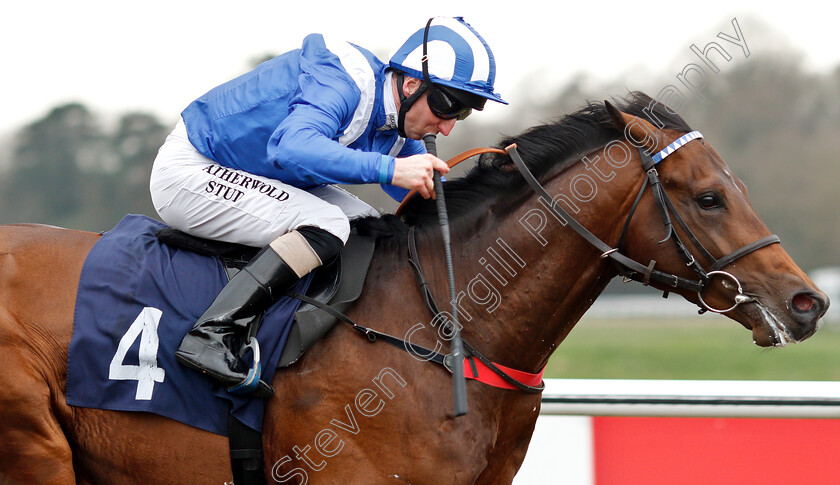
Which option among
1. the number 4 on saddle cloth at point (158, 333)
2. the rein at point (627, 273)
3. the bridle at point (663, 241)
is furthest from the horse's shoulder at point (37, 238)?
the bridle at point (663, 241)

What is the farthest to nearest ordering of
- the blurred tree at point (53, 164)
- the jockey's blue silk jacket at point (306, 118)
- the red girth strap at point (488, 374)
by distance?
the blurred tree at point (53, 164) < the red girth strap at point (488, 374) < the jockey's blue silk jacket at point (306, 118)

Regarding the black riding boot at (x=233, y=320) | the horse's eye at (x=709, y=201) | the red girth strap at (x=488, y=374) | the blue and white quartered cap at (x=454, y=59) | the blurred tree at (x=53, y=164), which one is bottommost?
the blurred tree at (x=53, y=164)

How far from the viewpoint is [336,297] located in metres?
2.92

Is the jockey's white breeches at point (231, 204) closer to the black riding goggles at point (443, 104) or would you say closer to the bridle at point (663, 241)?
the black riding goggles at point (443, 104)

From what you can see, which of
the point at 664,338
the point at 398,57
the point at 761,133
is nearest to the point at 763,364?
the point at 664,338

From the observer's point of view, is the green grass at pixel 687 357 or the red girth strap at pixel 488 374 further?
the green grass at pixel 687 357

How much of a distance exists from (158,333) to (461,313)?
108 centimetres

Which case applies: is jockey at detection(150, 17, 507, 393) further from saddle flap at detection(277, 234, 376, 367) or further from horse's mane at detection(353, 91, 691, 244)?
horse's mane at detection(353, 91, 691, 244)

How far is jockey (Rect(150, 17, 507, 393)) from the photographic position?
109 inches

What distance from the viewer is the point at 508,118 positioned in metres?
27.2

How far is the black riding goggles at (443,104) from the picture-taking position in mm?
3070

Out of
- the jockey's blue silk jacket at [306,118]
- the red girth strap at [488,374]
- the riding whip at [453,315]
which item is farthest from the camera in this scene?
the red girth strap at [488,374]

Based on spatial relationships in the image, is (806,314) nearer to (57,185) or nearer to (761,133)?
(57,185)

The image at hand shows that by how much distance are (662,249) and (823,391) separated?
1497mm
